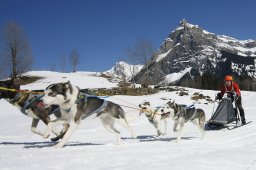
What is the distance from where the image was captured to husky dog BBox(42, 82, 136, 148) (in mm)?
6671

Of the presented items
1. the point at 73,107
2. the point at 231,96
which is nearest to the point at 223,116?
the point at 231,96

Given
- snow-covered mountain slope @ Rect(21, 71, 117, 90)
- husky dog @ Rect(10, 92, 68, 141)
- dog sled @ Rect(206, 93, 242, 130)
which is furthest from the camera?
snow-covered mountain slope @ Rect(21, 71, 117, 90)

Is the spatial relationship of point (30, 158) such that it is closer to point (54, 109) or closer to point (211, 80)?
point (54, 109)

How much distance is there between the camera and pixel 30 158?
5703 mm

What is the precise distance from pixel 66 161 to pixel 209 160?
2181 millimetres

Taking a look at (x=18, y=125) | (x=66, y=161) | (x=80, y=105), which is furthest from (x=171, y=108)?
(x=18, y=125)

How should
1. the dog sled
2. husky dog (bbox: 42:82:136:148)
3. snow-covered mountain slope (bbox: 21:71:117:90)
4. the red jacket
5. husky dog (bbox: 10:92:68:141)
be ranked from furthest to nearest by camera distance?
snow-covered mountain slope (bbox: 21:71:117:90) → the red jacket → the dog sled → husky dog (bbox: 10:92:68:141) → husky dog (bbox: 42:82:136:148)

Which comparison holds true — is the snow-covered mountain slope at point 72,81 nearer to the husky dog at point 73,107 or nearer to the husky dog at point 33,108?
the husky dog at point 33,108

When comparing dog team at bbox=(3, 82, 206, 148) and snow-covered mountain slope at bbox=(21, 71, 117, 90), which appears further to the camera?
snow-covered mountain slope at bbox=(21, 71, 117, 90)

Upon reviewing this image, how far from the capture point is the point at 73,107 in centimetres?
711

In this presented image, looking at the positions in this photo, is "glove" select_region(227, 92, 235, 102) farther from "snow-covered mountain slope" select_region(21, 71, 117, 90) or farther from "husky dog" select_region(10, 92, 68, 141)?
"snow-covered mountain slope" select_region(21, 71, 117, 90)

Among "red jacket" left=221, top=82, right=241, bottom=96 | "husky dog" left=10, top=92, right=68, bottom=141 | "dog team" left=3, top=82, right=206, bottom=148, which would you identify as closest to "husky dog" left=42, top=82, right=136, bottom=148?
"dog team" left=3, top=82, right=206, bottom=148

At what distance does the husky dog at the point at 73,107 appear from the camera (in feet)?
21.9

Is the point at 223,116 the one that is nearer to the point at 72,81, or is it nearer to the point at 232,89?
the point at 232,89
